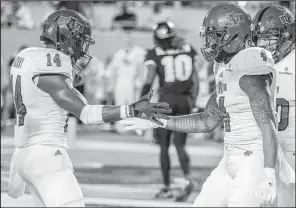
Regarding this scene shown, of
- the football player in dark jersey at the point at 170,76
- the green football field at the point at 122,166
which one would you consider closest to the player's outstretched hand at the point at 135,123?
the green football field at the point at 122,166

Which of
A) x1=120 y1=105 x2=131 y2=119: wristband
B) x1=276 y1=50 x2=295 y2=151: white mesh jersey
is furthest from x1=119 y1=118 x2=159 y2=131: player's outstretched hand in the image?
x1=276 y1=50 x2=295 y2=151: white mesh jersey

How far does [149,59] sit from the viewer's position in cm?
828

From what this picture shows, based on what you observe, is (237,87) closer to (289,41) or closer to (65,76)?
(65,76)

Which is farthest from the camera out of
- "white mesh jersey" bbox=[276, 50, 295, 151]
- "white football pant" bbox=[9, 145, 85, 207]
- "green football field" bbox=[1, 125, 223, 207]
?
"green football field" bbox=[1, 125, 223, 207]

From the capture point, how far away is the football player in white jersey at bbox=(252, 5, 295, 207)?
18.9ft

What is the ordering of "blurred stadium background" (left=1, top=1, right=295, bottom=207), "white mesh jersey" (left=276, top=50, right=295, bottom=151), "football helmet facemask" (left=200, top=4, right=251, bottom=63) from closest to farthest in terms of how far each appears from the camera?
"football helmet facemask" (left=200, top=4, right=251, bottom=63) < "white mesh jersey" (left=276, top=50, right=295, bottom=151) < "blurred stadium background" (left=1, top=1, right=295, bottom=207)

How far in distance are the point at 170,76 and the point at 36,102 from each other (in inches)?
151

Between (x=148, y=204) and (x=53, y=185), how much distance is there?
3261mm

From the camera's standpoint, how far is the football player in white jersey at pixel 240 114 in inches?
174

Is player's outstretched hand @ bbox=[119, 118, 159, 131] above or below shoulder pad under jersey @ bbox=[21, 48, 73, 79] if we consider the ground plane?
below

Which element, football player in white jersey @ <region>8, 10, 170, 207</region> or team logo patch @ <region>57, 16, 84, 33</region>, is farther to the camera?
team logo patch @ <region>57, 16, 84, 33</region>

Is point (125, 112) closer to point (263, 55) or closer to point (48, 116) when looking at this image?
point (48, 116)

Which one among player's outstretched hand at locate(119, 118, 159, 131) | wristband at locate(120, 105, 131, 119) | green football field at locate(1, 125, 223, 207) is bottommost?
green football field at locate(1, 125, 223, 207)

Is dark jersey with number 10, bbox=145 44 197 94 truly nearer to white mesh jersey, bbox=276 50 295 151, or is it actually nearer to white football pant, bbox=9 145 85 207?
white mesh jersey, bbox=276 50 295 151
